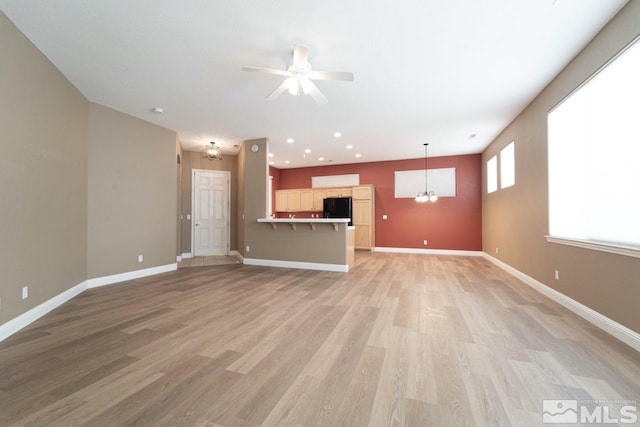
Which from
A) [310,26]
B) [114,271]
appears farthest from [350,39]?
[114,271]

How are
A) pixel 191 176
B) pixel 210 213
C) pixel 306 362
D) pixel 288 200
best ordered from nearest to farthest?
1. pixel 306 362
2. pixel 191 176
3. pixel 210 213
4. pixel 288 200

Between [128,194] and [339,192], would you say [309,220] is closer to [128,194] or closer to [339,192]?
[339,192]

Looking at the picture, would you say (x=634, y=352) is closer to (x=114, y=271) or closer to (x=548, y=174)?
(x=548, y=174)

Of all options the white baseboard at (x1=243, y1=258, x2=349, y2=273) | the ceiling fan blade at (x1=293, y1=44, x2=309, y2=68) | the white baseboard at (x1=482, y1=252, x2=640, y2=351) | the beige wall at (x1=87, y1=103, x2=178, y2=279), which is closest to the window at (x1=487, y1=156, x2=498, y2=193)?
the white baseboard at (x1=482, y1=252, x2=640, y2=351)

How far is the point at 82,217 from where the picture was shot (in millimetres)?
3785

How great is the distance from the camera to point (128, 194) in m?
4.51

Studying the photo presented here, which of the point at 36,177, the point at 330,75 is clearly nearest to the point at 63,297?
the point at 36,177

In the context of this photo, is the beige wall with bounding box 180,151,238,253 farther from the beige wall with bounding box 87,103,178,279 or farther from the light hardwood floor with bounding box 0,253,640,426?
the light hardwood floor with bounding box 0,253,640,426

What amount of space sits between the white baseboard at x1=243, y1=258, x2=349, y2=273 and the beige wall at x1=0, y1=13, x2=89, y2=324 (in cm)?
303

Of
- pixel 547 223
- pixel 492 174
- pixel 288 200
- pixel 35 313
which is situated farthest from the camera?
pixel 288 200

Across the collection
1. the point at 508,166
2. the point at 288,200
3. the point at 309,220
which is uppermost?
the point at 508,166

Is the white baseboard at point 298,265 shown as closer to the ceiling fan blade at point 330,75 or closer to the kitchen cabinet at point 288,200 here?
the kitchen cabinet at point 288,200

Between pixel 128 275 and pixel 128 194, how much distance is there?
57.7 inches

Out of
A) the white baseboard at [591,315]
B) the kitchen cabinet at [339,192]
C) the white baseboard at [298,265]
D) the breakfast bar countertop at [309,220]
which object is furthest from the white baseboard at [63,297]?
the white baseboard at [591,315]
